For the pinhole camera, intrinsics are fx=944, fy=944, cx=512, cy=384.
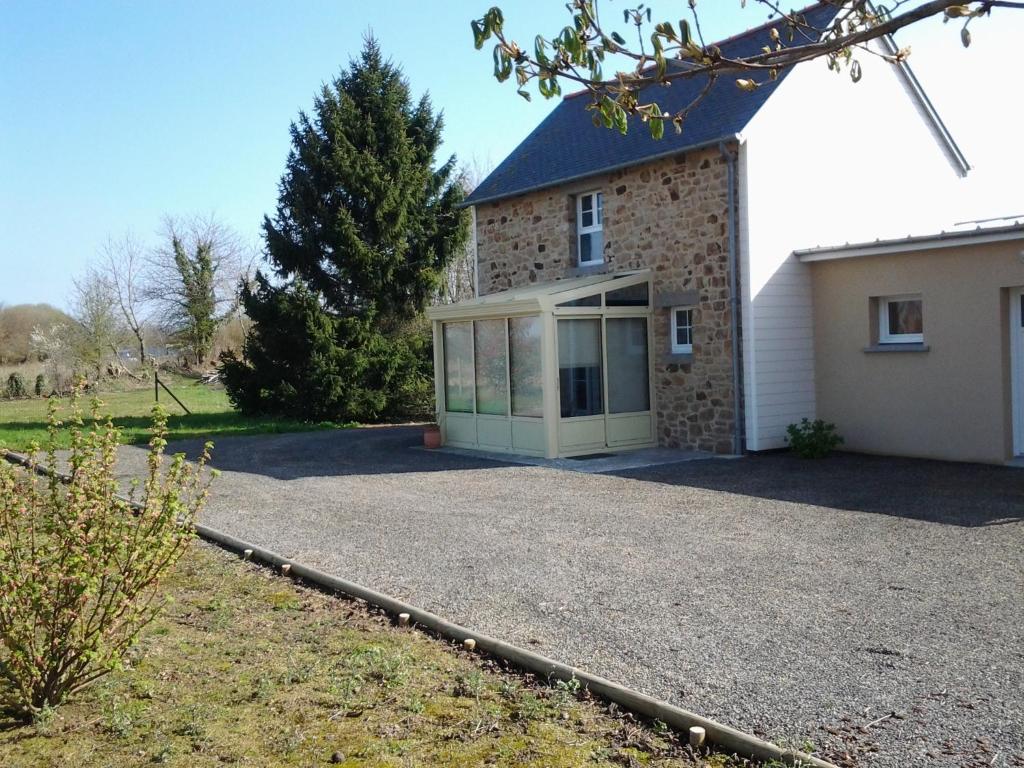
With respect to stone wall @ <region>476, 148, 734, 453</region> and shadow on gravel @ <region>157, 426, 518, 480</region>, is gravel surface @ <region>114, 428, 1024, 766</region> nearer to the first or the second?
shadow on gravel @ <region>157, 426, 518, 480</region>

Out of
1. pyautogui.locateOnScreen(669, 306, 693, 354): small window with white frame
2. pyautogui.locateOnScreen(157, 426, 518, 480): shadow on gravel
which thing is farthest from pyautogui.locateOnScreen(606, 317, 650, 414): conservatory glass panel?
pyautogui.locateOnScreen(157, 426, 518, 480): shadow on gravel

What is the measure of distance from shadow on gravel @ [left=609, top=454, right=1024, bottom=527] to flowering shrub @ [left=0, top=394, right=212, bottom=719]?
6793 millimetres

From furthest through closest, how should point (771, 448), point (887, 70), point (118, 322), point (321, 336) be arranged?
point (118, 322), point (321, 336), point (887, 70), point (771, 448)

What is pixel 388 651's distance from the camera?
5.26 m

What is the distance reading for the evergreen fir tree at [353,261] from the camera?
22188 mm

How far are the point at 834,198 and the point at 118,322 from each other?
34.7m

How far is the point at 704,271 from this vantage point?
46.5 ft

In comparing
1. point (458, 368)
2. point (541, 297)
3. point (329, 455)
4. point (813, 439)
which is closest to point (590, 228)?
point (541, 297)

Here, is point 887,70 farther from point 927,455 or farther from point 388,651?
point 388,651

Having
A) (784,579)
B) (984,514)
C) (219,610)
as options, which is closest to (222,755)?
(219,610)

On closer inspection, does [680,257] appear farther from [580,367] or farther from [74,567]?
[74,567]

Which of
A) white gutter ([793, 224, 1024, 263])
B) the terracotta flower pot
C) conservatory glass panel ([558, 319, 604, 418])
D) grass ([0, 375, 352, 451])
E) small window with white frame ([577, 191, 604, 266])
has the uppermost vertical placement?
small window with white frame ([577, 191, 604, 266])

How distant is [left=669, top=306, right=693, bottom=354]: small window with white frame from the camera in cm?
1476

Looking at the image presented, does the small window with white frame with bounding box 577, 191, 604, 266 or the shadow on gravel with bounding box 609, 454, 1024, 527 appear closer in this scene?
the shadow on gravel with bounding box 609, 454, 1024, 527
